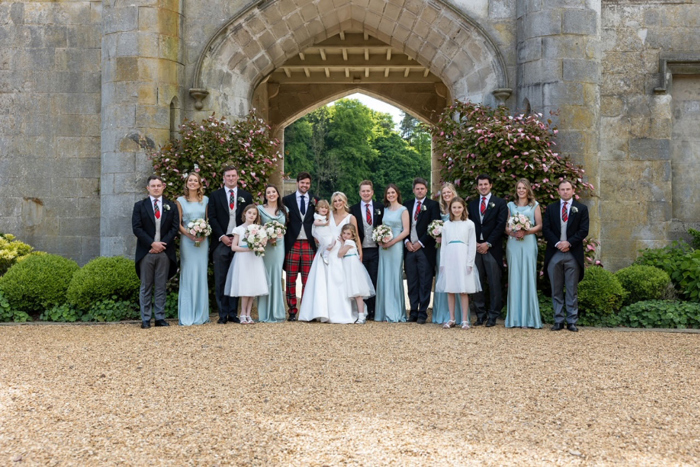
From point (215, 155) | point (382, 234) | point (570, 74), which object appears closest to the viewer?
point (382, 234)

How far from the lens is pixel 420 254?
7535mm

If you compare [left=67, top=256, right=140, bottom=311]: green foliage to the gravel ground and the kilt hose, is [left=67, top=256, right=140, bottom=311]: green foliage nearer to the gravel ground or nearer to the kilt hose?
the gravel ground

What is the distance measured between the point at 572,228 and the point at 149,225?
433 cm

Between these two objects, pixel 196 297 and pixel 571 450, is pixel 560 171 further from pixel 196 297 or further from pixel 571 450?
pixel 571 450

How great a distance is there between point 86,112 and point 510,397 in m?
7.46

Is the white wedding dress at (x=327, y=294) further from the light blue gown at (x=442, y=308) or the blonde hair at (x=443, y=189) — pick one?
the blonde hair at (x=443, y=189)

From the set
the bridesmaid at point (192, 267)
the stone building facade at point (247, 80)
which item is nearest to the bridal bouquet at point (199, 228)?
the bridesmaid at point (192, 267)

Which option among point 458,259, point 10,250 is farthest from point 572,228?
point 10,250

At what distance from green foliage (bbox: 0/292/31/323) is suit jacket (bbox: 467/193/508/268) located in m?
5.01

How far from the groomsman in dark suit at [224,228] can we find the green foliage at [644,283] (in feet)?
14.5

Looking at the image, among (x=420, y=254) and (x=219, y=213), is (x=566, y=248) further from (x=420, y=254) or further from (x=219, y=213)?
(x=219, y=213)

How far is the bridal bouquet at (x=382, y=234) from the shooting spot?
24.3 ft

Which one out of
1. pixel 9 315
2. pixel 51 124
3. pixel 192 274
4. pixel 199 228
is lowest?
pixel 9 315

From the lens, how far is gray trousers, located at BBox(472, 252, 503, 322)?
7195mm
